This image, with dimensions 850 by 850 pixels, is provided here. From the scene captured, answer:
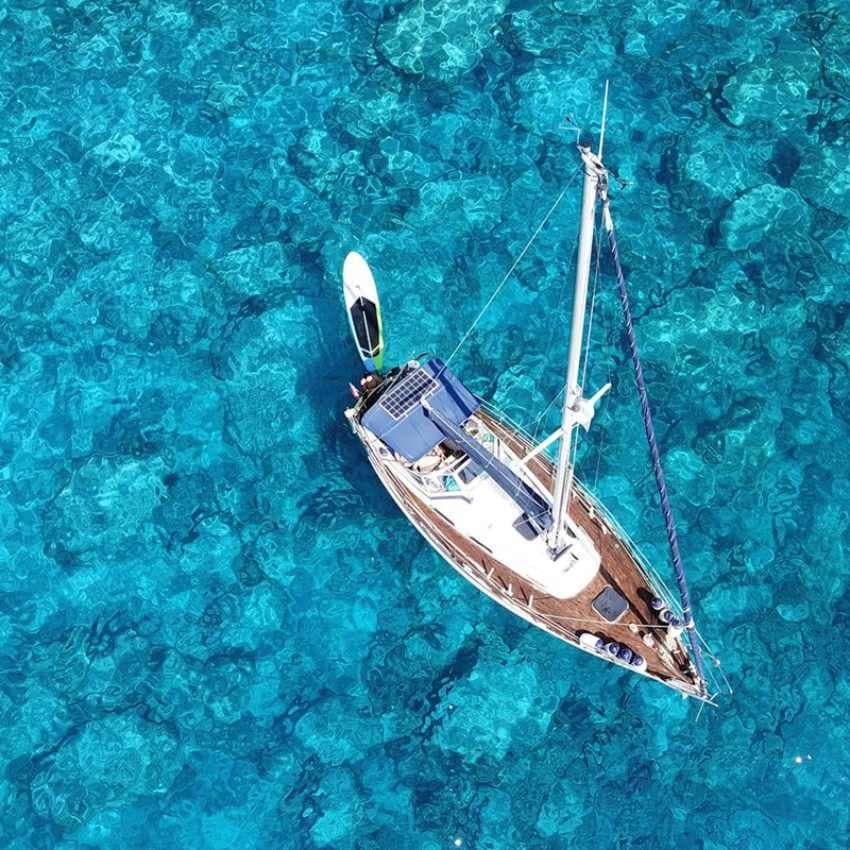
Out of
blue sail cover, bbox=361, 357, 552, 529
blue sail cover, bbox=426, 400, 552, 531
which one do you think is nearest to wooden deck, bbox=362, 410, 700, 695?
blue sail cover, bbox=426, 400, 552, 531

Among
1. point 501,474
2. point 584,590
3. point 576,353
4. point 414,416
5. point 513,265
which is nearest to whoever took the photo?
point 576,353

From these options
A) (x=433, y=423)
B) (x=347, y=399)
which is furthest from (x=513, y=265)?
(x=433, y=423)

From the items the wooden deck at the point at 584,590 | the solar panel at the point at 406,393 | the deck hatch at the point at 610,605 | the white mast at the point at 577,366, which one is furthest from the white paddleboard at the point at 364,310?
the deck hatch at the point at 610,605

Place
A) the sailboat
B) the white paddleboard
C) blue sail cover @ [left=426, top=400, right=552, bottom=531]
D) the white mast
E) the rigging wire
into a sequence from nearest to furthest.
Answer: the white mast, the sailboat, blue sail cover @ [left=426, top=400, right=552, bottom=531], the white paddleboard, the rigging wire

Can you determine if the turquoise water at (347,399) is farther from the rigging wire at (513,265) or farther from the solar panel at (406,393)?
the solar panel at (406,393)

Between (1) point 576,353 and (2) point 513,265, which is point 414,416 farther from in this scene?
(2) point 513,265

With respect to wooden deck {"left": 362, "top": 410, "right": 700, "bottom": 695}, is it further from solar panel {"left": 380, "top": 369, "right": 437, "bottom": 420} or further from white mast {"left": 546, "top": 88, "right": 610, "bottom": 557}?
solar panel {"left": 380, "top": 369, "right": 437, "bottom": 420}

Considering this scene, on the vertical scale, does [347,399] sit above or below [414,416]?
below
